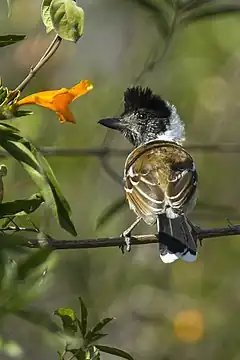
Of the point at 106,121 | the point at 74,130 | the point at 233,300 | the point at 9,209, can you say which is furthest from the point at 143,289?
the point at 9,209

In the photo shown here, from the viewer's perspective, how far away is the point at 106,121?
543cm

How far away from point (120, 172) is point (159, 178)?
2621 mm

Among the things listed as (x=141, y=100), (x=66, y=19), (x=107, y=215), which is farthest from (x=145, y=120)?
(x=66, y=19)

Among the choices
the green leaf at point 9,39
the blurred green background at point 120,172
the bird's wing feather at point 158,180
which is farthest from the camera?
the blurred green background at point 120,172

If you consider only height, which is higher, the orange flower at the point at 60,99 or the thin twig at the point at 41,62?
the thin twig at the point at 41,62

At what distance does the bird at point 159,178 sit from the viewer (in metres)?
4.15

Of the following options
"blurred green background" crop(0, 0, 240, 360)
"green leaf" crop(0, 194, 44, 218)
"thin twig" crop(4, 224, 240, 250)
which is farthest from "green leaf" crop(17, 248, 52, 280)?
"blurred green background" crop(0, 0, 240, 360)

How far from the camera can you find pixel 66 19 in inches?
95.0

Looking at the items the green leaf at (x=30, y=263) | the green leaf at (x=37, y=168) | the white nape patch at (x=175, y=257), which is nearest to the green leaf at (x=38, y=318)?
the green leaf at (x=30, y=263)

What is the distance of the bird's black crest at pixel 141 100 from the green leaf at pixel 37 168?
305 centimetres

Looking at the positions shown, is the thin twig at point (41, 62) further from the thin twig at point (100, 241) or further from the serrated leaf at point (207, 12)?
the serrated leaf at point (207, 12)

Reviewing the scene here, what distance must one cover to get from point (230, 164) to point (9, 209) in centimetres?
574

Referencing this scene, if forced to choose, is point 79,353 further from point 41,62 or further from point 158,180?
point 158,180

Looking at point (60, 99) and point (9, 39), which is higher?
point (9, 39)
